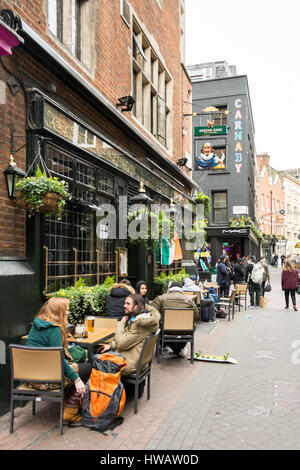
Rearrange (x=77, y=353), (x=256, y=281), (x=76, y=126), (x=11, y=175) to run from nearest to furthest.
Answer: (x=77, y=353) < (x=11, y=175) < (x=76, y=126) < (x=256, y=281)

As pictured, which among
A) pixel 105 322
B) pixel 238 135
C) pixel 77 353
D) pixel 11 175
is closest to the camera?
pixel 77 353

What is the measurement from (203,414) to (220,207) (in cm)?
2890

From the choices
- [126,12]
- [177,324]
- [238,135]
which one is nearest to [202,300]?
[177,324]

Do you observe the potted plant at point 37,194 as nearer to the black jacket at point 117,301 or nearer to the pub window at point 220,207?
the black jacket at point 117,301

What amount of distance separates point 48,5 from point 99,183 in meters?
3.40

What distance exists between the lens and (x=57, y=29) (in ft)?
24.4

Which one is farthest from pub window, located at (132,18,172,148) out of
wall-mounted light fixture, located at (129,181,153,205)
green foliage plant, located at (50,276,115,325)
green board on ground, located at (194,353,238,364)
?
green board on ground, located at (194,353,238,364)

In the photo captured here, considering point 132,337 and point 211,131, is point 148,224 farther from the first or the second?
point 211,131

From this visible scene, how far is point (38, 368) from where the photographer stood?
4062 millimetres

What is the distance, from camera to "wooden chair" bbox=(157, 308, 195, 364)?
7.05 metres

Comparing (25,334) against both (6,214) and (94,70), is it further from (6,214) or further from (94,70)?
(94,70)

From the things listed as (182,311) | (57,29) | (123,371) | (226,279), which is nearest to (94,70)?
(57,29)

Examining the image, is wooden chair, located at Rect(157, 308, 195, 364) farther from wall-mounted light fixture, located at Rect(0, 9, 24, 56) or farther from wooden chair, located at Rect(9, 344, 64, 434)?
wall-mounted light fixture, located at Rect(0, 9, 24, 56)

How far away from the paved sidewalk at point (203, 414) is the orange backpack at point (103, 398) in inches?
4.5
